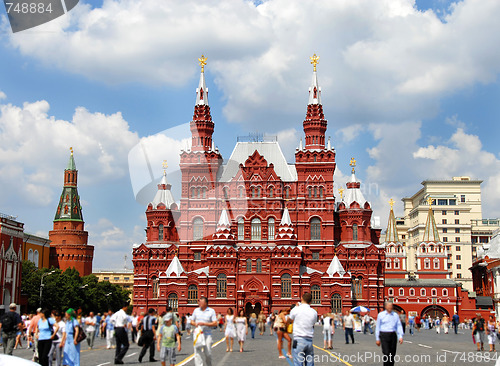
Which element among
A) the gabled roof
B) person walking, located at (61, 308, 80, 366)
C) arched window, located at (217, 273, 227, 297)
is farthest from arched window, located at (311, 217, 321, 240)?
person walking, located at (61, 308, 80, 366)

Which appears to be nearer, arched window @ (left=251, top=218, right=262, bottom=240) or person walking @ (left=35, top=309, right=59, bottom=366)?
person walking @ (left=35, top=309, right=59, bottom=366)

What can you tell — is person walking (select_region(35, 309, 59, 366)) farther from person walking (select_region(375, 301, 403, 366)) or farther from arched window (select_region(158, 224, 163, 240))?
arched window (select_region(158, 224, 163, 240))

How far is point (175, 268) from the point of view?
77.9m

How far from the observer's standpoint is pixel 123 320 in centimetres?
2269

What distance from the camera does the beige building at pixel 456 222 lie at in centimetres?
14688

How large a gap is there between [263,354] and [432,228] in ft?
294

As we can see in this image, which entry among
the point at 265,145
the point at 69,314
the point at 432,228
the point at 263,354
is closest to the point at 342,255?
Result: the point at 265,145

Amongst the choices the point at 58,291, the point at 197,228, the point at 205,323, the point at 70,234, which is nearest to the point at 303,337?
the point at 205,323

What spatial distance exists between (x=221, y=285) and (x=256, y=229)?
27.9ft

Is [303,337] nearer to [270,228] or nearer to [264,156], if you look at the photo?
[270,228]

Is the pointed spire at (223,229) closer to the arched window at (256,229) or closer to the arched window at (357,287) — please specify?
the arched window at (256,229)

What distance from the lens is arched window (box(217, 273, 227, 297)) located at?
76.3 m

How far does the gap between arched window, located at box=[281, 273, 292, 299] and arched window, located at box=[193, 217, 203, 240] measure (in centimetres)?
1200

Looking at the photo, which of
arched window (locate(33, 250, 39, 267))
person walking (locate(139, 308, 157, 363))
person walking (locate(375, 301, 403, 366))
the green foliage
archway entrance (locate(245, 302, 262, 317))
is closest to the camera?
person walking (locate(375, 301, 403, 366))
